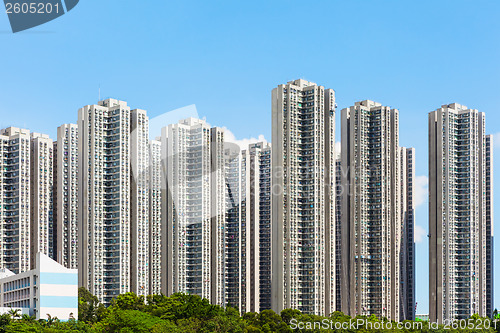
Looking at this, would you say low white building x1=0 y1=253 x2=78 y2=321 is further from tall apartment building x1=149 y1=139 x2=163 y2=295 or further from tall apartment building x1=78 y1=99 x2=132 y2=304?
tall apartment building x1=149 y1=139 x2=163 y2=295

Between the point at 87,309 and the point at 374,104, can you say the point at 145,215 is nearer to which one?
the point at 87,309

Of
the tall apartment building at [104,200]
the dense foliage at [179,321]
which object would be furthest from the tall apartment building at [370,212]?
the tall apartment building at [104,200]

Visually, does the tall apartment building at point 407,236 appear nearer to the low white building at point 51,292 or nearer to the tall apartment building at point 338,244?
the tall apartment building at point 338,244

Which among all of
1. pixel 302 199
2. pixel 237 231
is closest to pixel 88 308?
pixel 302 199

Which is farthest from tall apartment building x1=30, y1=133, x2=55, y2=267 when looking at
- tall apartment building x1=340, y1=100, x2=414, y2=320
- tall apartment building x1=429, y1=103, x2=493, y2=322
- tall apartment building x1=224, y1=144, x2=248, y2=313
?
tall apartment building x1=429, y1=103, x2=493, y2=322

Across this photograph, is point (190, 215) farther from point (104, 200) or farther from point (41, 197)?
point (41, 197)

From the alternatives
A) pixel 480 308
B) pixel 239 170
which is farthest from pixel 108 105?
pixel 480 308
